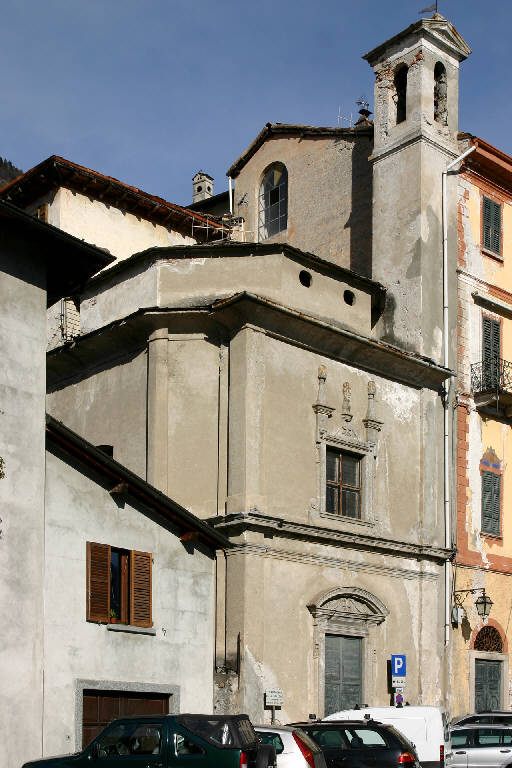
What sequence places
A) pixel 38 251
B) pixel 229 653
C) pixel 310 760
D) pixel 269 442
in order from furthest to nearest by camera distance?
1. pixel 269 442
2. pixel 229 653
3. pixel 38 251
4. pixel 310 760

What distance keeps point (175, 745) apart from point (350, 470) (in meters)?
14.3

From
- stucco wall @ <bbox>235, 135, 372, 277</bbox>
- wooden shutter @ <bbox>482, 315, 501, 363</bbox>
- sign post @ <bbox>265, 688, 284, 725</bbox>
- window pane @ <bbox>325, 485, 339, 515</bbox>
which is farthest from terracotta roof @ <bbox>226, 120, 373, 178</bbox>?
sign post @ <bbox>265, 688, 284, 725</bbox>

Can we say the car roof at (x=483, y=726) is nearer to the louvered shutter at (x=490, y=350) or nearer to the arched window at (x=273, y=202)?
the louvered shutter at (x=490, y=350)

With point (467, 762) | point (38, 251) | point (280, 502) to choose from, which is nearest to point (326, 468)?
point (280, 502)

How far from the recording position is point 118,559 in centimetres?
2228

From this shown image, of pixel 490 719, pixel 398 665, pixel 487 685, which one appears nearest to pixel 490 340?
pixel 487 685

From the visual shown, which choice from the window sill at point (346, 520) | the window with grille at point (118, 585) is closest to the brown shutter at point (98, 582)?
the window with grille at point (118, 585)

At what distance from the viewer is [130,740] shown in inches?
637

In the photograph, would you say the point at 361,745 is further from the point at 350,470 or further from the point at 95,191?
the point at 95,191

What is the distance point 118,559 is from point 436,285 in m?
13.9

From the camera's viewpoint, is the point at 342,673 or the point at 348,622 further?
the point at 348,622

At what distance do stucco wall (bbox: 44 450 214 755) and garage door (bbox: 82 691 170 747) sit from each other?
0.29 meters

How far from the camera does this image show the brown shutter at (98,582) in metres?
21.2

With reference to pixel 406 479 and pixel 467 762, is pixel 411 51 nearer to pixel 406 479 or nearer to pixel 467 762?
pixel 406 479
